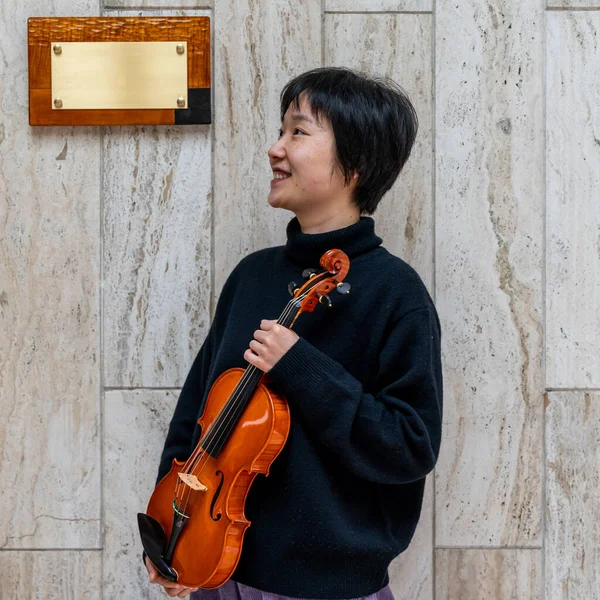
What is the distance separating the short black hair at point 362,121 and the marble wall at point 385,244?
12.8 inches

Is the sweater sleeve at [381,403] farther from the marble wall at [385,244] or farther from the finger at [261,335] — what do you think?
the marble wall at [385,244]

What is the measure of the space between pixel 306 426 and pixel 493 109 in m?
0.97

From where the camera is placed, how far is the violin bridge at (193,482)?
1248mm

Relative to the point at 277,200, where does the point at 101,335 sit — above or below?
below

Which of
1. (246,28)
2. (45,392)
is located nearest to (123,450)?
(45,392)

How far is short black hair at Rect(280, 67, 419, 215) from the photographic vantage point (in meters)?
1.41

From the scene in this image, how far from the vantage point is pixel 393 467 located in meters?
1.31

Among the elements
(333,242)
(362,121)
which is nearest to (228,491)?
(333,242)

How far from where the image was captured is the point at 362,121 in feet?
4.62

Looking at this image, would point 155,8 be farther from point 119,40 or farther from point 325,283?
point 325,283

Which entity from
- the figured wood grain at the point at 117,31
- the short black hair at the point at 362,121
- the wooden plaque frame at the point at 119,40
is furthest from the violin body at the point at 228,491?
the figured wood grain at the point at 117,31

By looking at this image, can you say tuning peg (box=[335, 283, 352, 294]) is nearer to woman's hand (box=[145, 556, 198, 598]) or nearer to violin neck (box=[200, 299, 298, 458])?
violin neck (box=[200, 299, 298, 458])

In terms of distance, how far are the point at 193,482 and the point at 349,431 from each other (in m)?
0.29

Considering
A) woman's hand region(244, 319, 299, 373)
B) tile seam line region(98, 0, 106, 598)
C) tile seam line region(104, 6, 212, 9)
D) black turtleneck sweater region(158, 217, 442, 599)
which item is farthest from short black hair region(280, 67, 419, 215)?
tile seam line region(98, 0, 106, 598)
